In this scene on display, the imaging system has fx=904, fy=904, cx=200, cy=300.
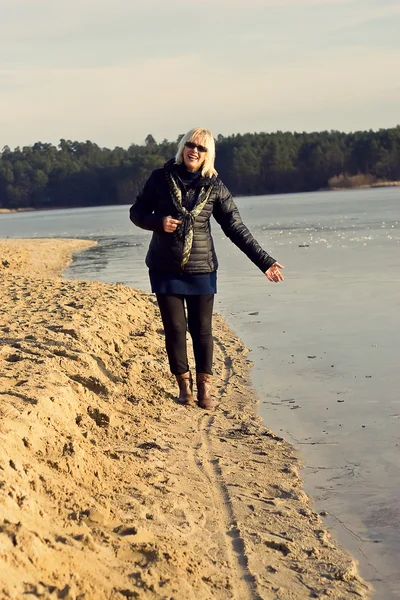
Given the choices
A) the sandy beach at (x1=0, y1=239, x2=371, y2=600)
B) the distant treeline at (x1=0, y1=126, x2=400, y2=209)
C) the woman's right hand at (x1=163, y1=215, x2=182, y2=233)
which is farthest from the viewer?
the distant treeline at (x1=0, y1=126, x2=400, y2=209)

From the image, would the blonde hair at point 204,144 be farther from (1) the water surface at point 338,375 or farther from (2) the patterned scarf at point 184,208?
(1) the water surface at point 338,375

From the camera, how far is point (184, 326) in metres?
6.78

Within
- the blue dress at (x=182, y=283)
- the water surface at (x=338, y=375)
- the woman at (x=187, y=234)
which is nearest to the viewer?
the water surface at (x=338, y=375)

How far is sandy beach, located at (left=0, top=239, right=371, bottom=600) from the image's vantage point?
3691mm

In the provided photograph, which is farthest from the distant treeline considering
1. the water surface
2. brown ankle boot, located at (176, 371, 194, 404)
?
brown ankle boot, located at (176, 371, 194, 404)

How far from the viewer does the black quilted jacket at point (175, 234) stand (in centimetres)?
634

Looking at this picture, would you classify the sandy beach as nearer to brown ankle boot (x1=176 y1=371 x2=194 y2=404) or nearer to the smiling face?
brown ankle boot (x1=176 y1=371 x2=194 y2=404)

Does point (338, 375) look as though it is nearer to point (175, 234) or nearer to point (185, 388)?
point (185, 388)

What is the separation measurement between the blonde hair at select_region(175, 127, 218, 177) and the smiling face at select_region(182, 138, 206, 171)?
15 mm

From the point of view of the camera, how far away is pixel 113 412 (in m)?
6.42

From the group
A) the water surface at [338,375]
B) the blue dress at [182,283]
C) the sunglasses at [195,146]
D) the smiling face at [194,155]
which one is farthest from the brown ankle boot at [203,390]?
the sunglasses at [195,146]

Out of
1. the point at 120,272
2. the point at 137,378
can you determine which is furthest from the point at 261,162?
the point at 137,378

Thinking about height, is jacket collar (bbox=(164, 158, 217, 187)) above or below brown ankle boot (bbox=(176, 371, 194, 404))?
above

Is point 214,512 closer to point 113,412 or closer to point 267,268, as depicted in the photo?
point 113,412
